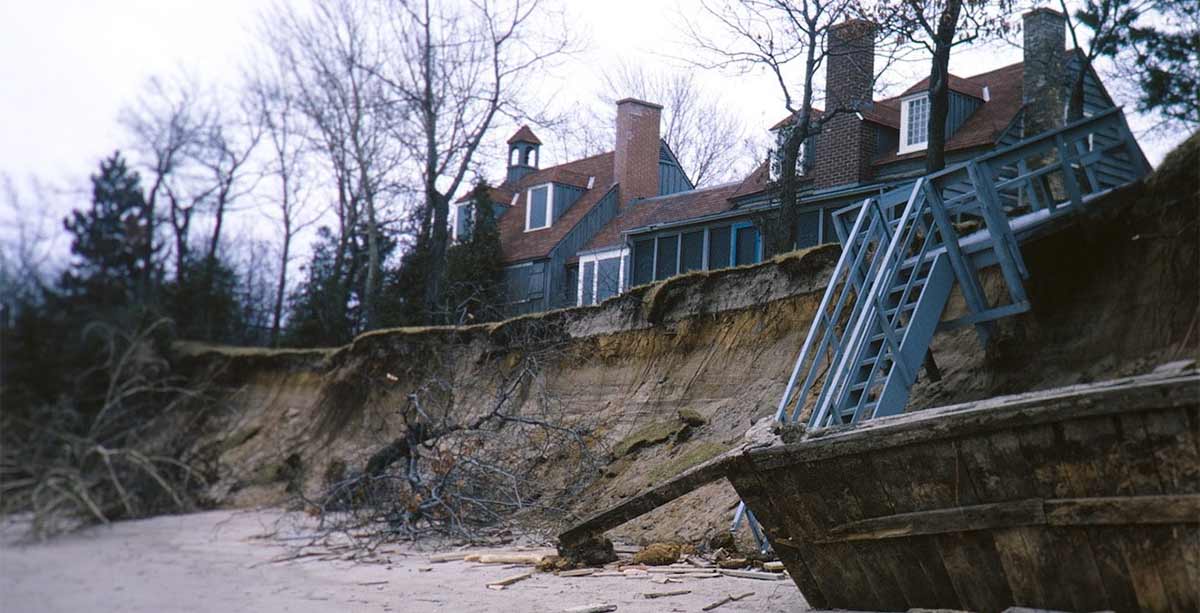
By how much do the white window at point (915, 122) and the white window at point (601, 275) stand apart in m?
2.38

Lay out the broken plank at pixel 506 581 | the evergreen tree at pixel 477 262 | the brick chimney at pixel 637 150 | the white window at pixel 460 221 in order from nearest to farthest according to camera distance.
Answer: the brick chimney at pixel 637 150, the broken plank at pixel 506 581, the evergreen tree at pixel 477 262, the white window at pixel 460 221

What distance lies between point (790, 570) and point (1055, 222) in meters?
3.40

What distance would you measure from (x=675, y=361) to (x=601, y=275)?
11.3ft

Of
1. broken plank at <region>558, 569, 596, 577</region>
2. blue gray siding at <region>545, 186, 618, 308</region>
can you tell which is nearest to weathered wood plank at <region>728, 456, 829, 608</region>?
blue gray siding at <region>545, 186, 618, 308</region>

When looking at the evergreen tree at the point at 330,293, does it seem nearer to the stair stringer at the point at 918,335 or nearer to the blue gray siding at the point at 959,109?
the stair stringer at the point at 918,335

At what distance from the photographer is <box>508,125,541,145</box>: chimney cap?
733 centimetres

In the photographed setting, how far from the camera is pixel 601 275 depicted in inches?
328

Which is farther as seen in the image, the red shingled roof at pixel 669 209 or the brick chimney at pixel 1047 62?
the red shingled roof at pixel 669 209

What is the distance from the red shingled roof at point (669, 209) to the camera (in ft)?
22.3

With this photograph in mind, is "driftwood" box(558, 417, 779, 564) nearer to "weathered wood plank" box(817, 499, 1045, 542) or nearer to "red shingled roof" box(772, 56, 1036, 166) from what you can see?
"weathered wood plank" box(817, 499, 1045, 542)

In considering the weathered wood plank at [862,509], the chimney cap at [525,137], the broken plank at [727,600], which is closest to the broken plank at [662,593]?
the broken plank at [727,600]

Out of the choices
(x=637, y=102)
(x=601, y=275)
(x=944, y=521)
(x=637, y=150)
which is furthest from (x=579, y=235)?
(x=944, y=521)

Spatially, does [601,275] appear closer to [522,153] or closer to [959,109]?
[522,153]

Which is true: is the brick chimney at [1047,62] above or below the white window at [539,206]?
above
